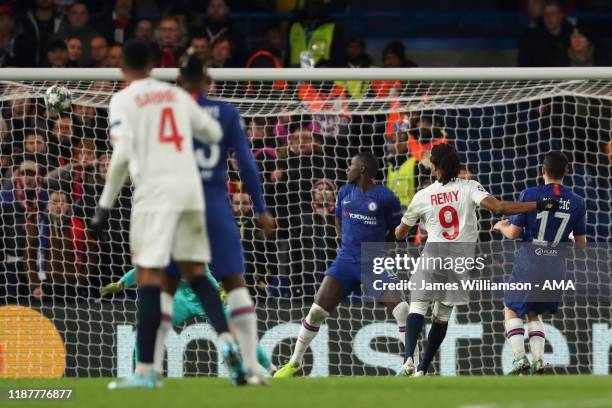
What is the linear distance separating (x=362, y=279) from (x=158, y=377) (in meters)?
3.88

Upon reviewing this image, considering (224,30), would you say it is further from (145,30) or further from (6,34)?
(6,34)

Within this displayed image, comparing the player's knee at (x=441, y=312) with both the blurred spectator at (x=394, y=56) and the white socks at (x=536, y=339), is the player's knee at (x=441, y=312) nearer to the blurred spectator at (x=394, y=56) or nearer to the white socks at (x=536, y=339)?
the white socks at (x=536, y=339)

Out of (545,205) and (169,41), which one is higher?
(169,41)

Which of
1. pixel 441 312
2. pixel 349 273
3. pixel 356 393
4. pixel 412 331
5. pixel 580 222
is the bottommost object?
pixel 356 393

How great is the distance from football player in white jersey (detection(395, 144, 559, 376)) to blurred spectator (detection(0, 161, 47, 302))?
12.0 feet

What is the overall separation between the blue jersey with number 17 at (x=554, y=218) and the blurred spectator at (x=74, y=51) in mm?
5188

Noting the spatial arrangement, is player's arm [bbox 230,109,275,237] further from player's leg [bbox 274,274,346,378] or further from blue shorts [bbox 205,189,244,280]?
player's leg [bbox 274,274,346,378]

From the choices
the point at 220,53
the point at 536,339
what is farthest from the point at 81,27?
the point at 536,339

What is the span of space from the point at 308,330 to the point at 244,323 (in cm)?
366

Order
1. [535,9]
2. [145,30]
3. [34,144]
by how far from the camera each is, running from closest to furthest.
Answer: [34,144] < [145,30] < [535,9]

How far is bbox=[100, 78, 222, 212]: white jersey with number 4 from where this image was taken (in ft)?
25.9

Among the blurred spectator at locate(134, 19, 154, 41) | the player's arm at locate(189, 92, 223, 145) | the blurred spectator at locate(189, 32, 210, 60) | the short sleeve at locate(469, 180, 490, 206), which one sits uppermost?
the blurred spectator at locate(134, 19, 154, 41)

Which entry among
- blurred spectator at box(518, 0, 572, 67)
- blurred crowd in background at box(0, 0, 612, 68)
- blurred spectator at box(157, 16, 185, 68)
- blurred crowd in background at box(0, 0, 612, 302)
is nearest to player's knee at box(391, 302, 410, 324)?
blurred crowd in background at box(0, 0, 612, 302)

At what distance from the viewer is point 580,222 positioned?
11.6m
